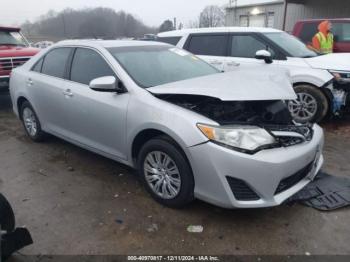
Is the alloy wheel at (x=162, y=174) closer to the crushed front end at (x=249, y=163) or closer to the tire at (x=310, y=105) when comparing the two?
the crushed front end at (x=249, y=163)

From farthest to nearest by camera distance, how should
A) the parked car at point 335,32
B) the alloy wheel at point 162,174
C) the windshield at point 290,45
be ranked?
the parked car at point 335,32 < the windshield at point 290,45 < the alloy wheel at point 162,174

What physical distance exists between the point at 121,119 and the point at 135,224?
1095 millimetres

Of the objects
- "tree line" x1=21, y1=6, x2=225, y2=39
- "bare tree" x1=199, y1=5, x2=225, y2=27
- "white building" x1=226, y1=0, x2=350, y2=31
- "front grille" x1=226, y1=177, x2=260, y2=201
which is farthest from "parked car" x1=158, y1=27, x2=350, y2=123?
"bare tree" x1=199, y1=5, x2=225, y2=27

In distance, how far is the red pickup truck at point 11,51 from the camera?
815cm

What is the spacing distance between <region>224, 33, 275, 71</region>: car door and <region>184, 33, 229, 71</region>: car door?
0.14 metres

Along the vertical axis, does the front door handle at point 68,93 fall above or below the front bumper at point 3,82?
above

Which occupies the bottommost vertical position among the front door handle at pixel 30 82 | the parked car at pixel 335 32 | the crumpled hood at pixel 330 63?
the front door handle at pixel 30 82

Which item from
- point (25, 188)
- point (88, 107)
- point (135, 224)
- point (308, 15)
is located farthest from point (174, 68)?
point (308, 15)

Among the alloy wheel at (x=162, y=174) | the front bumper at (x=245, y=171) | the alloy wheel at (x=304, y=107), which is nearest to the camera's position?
the front bumper at (x=245, y=171)

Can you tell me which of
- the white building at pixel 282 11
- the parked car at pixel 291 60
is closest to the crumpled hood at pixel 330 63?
the parked car at pixel 291 60

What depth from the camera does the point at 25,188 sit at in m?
4.02

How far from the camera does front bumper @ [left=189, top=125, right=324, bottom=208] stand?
9.30 feet

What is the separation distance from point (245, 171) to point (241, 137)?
290 mm

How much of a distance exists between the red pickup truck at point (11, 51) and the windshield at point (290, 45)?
5.76 metres
